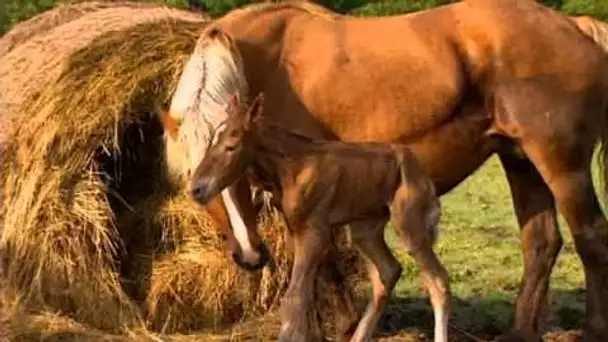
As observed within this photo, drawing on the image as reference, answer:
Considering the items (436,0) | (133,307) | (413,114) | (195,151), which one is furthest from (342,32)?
(436,0)

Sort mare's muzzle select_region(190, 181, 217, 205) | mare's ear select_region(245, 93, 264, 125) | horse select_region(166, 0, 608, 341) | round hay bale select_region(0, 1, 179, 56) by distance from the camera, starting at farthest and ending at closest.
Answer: round hay bale select_region(0, 1, 179, 56)
horse select_region(166, 0, 608, 341)
mare's ear select_region(245, 93, 264, 125)
mare's muzzle select_region(190, 181, 217, 205)

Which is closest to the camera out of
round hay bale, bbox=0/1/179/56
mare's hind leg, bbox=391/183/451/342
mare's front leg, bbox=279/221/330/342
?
mare's front leg, bbox=279/221/330/342

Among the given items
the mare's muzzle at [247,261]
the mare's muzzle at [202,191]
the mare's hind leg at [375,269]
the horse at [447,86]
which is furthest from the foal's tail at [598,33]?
the mare's muzzle at [202,191]

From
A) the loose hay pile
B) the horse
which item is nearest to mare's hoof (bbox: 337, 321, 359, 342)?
the loose hay pile

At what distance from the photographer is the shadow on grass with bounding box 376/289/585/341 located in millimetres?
7336

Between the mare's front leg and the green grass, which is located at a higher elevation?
the mare's front leg

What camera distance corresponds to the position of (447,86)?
21.2 ft

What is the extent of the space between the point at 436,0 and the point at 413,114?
63.9ft

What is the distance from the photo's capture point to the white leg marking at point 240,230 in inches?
236

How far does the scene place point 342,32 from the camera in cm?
652

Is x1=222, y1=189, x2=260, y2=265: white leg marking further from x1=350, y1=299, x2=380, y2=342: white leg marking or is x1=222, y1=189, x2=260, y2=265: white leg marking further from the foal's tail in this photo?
the foal's tail

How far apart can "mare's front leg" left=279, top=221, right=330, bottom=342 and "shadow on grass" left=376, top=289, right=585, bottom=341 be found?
1692mm

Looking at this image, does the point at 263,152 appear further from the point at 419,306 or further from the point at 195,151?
the point at 419,306

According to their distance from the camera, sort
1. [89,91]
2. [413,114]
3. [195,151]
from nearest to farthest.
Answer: [195,151]
[413,114]
[89,91]
